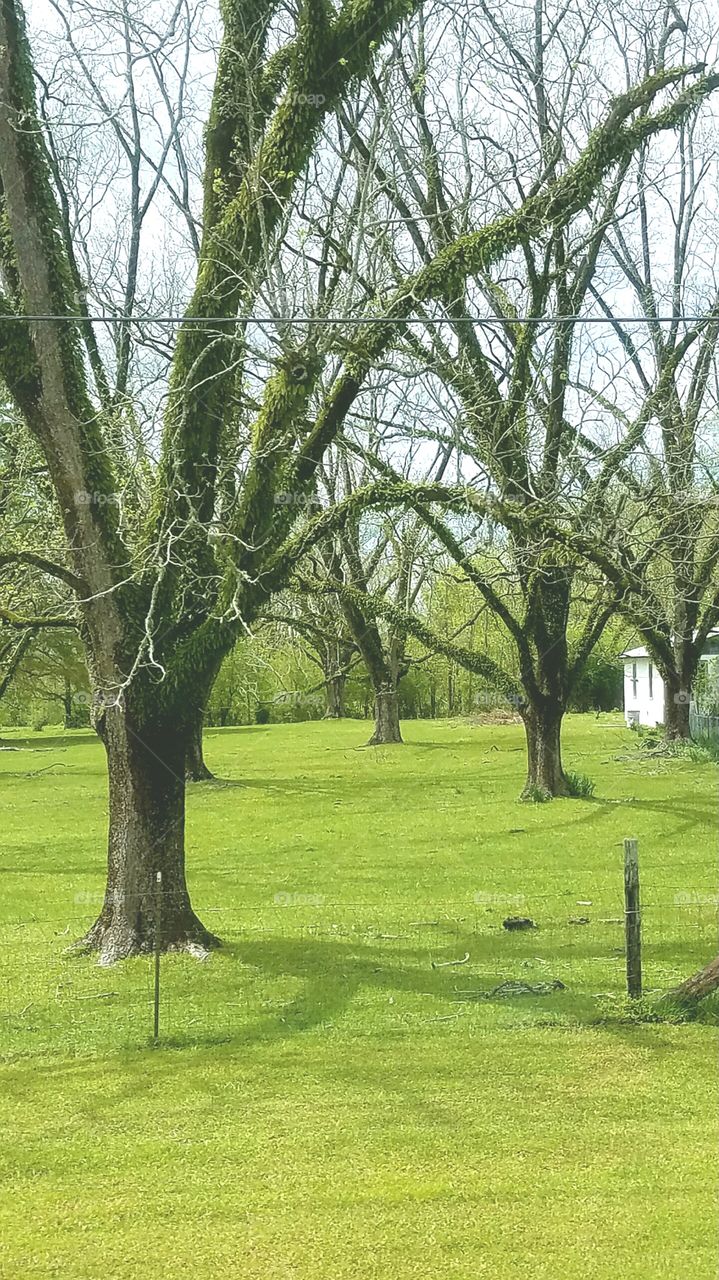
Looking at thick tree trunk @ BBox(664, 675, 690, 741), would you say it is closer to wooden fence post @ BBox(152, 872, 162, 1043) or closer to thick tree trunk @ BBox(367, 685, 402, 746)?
thick tree trunk @ BBox(367, 685, 402, 746)

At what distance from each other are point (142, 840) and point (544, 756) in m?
11.6

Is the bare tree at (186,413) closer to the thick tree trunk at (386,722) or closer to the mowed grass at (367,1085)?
the mowed grass at (367,1085)

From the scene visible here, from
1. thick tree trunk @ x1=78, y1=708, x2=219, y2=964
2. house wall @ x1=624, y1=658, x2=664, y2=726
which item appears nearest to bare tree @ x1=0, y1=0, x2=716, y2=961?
thick tree trunk @ x1=78, y1=708, x2=219, y2=964

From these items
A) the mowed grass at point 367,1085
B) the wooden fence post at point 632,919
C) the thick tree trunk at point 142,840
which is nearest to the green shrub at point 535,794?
the mowed grass at point 367,1085

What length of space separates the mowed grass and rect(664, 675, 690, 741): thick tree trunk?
509 inches

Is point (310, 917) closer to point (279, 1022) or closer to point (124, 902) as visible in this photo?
point (124, 902)

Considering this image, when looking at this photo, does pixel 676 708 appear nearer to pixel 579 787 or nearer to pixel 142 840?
pixel 579 787

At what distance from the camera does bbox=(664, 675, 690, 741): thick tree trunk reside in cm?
2652

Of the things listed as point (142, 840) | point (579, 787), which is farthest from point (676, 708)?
point (142, 840)

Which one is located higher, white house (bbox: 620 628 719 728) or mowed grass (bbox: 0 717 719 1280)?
white house (bbox: 620 628 719 728)

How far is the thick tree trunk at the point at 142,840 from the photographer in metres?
8.92

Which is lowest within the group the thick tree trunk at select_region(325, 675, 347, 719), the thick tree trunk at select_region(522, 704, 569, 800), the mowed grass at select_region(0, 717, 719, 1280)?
the mowed grass at select_region(0, 717, 719, 1280)

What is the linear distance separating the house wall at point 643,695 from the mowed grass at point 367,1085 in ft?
90.6

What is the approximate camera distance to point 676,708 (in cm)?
2714
